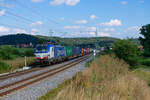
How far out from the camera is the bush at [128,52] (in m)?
23.1

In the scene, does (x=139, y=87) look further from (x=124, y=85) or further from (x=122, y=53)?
(x=122, y=53)

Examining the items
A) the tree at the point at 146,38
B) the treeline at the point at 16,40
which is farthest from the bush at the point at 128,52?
the treeline at the point at 16,40

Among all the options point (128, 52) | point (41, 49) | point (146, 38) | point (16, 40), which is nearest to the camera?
point (128, 52)

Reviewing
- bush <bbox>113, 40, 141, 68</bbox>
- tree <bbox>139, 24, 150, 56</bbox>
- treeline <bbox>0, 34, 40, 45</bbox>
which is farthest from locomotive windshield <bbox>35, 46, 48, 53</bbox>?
treeline <bbox>0, 34, 40, 45</bbox>

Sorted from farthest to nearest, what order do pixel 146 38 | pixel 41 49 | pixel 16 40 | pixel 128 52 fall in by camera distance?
pixel 16 40, pixel 146 38, pixel 41 49, pixel 128 52

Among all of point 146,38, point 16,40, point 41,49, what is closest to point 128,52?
point 41,49

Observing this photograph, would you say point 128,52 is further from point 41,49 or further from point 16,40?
point 16,40

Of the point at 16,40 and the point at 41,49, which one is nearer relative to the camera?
the point at 41,49

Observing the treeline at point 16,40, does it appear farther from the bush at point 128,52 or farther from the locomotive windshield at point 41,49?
the bush at point 128,52

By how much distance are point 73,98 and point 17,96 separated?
4.29 metres

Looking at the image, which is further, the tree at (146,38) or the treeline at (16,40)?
the treeline at (16,40)

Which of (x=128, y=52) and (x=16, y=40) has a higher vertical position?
(x=16, y=40)

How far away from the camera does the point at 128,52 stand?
23141 millimetres

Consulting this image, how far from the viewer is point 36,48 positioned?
24.2 metres
